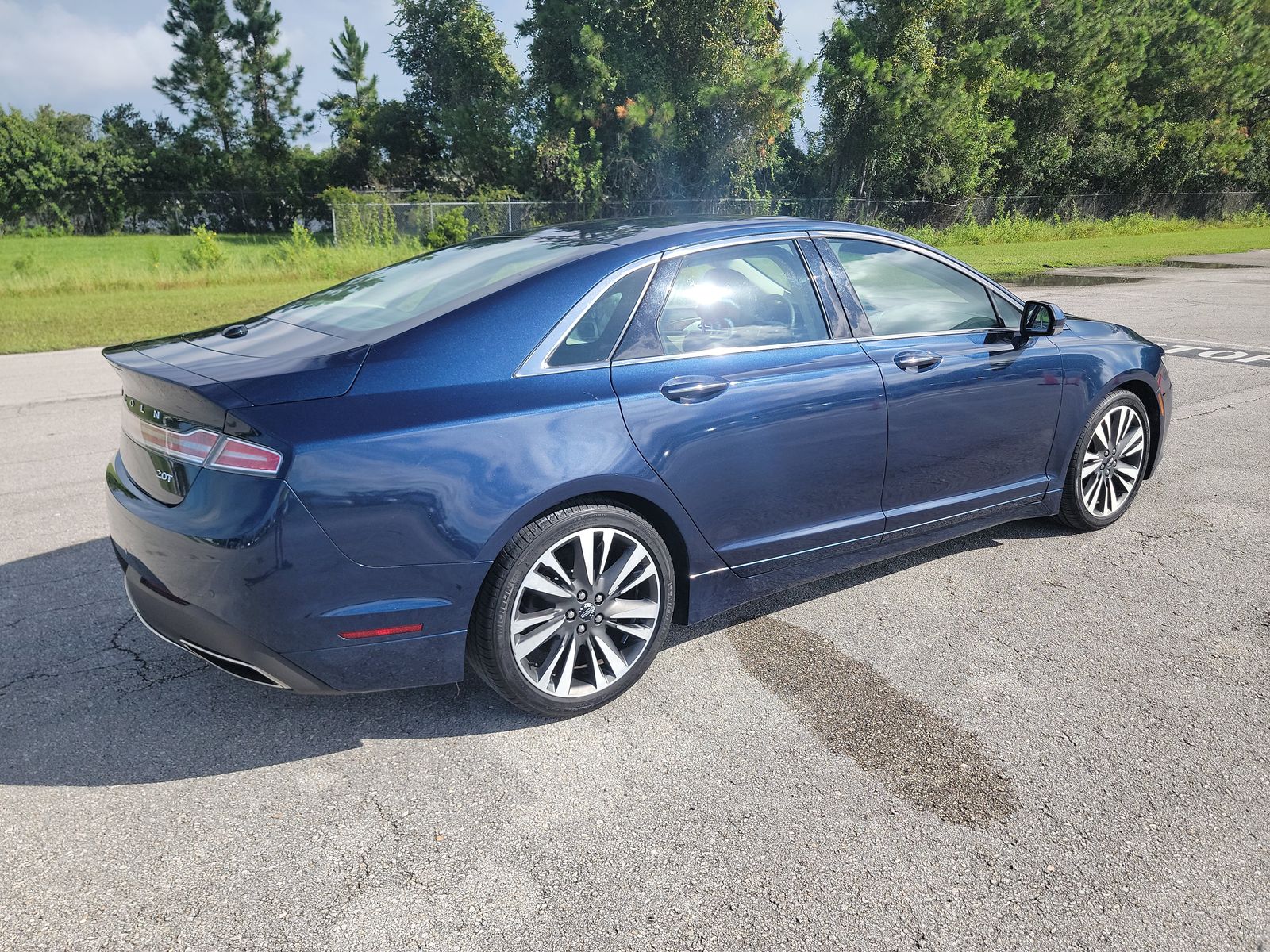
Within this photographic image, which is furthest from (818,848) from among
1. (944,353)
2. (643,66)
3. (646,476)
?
(643,66)

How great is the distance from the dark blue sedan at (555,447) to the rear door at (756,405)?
0.04ft

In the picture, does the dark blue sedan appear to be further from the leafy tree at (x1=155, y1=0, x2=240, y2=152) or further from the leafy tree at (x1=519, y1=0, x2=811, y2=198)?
the leafy tree at (x1=155, y1=0, x2=240, y2=152)

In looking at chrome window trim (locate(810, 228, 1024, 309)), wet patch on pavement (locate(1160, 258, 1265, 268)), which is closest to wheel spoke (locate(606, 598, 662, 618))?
chrome window trim (locate(810, 228, 1024, 309))

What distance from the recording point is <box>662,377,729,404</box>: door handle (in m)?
3.27

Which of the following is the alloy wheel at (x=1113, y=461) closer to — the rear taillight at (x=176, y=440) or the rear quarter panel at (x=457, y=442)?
the rear quarter panel at (x=457, y=442)

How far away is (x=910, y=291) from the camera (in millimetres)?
4207

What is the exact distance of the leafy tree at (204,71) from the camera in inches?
2418

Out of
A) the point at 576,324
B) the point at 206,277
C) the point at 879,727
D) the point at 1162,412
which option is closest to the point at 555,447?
the point at 576,324

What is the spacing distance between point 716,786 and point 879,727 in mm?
673

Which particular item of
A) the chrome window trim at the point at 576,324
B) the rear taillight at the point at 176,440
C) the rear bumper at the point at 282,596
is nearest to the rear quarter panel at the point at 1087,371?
the chrome window trim at the point at 576,324

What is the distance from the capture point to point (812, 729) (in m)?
3.15

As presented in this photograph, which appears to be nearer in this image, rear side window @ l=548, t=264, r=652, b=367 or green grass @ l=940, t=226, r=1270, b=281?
rear side window @ l=548, t=264, r=652, b=367

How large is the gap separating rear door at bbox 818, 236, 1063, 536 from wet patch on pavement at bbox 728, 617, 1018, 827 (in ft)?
2.44

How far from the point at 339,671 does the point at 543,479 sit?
847 millimetres
